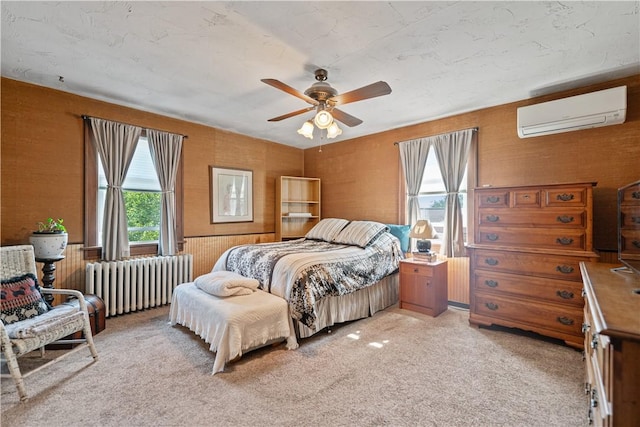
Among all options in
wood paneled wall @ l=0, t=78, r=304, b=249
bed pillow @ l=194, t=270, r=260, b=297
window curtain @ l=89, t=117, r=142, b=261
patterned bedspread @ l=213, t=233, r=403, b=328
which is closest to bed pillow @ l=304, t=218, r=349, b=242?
patterned bedspread @ l=213, t=233, r=403, b=328

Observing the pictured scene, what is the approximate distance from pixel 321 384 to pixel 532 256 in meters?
2.31

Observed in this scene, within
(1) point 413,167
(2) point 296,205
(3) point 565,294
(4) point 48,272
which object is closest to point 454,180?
(1) point 413,167

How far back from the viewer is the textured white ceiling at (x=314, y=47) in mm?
1924

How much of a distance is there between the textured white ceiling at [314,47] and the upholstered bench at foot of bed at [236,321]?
2.13 m

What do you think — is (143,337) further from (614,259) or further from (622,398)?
(614,259)

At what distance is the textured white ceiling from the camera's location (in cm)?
192

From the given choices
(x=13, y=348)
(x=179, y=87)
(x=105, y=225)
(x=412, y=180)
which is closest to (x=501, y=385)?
(x=412, y=180)

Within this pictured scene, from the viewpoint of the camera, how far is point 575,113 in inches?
111

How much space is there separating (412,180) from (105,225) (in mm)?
3998

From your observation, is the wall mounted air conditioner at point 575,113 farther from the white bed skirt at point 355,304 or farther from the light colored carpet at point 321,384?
the white bed skirt at point 355,304

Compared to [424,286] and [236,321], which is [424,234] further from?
[236,321]

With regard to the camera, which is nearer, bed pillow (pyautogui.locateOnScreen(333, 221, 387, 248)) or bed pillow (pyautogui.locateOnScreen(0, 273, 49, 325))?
bed pillow (pyautogui.locateOnScreen(0, 273, 49, 325))

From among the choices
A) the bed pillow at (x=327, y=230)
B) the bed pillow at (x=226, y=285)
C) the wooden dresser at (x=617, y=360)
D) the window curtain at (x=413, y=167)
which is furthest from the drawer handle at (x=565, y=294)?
the bed pillow at (x=226, y=285)

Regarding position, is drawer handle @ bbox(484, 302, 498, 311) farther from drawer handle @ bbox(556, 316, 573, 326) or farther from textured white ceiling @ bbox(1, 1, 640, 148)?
textured white ceiling @ bbox(1, 1, 640, 148)
